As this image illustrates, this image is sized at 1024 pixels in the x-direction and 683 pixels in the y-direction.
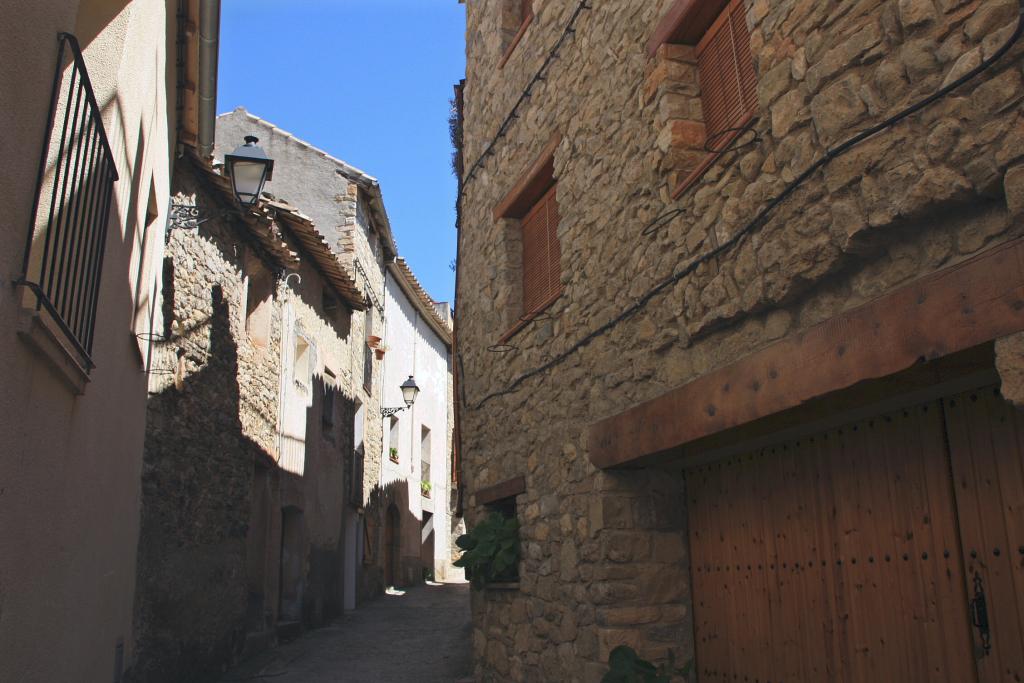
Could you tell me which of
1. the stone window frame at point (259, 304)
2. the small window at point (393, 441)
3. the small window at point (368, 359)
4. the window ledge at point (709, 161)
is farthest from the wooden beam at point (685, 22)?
the small window at point (393, 441)

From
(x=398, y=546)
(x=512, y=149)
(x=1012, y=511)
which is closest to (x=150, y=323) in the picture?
(x=512, y=149)

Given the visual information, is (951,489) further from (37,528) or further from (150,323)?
(150,323)

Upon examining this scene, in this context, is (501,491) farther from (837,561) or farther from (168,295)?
(168,295)

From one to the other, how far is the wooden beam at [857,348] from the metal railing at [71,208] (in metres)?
2.53

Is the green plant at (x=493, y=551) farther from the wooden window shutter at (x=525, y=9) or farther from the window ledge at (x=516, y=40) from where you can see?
the wooden window shutter at (x=525, y=9)

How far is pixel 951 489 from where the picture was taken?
3100 mm

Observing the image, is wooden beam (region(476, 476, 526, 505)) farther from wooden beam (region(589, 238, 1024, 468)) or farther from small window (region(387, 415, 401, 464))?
small window (region(387, 415, 401, 464))

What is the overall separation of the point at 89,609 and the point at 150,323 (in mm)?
2527

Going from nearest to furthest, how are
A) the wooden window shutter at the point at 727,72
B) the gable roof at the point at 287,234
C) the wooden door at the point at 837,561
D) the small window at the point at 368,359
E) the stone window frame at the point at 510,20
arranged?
1. the wooden door at the point at 837,561
2. the wooden window shutter at the point at 727,72
3. the stone window frame at the point at 510,20
4. the gable roof at the point at 287,234
5. the small window at the point at 368,359

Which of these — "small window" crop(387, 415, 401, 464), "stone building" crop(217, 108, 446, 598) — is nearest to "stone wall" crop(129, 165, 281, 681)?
"stone building" crop(217, 108, 446, 598)

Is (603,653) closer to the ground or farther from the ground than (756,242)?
closer to the ground

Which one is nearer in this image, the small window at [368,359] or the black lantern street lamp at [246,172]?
the black lantern street lamp at [246,172]

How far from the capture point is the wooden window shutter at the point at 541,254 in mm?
6160

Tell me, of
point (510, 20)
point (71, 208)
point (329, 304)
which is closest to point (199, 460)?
point (510, 20)
